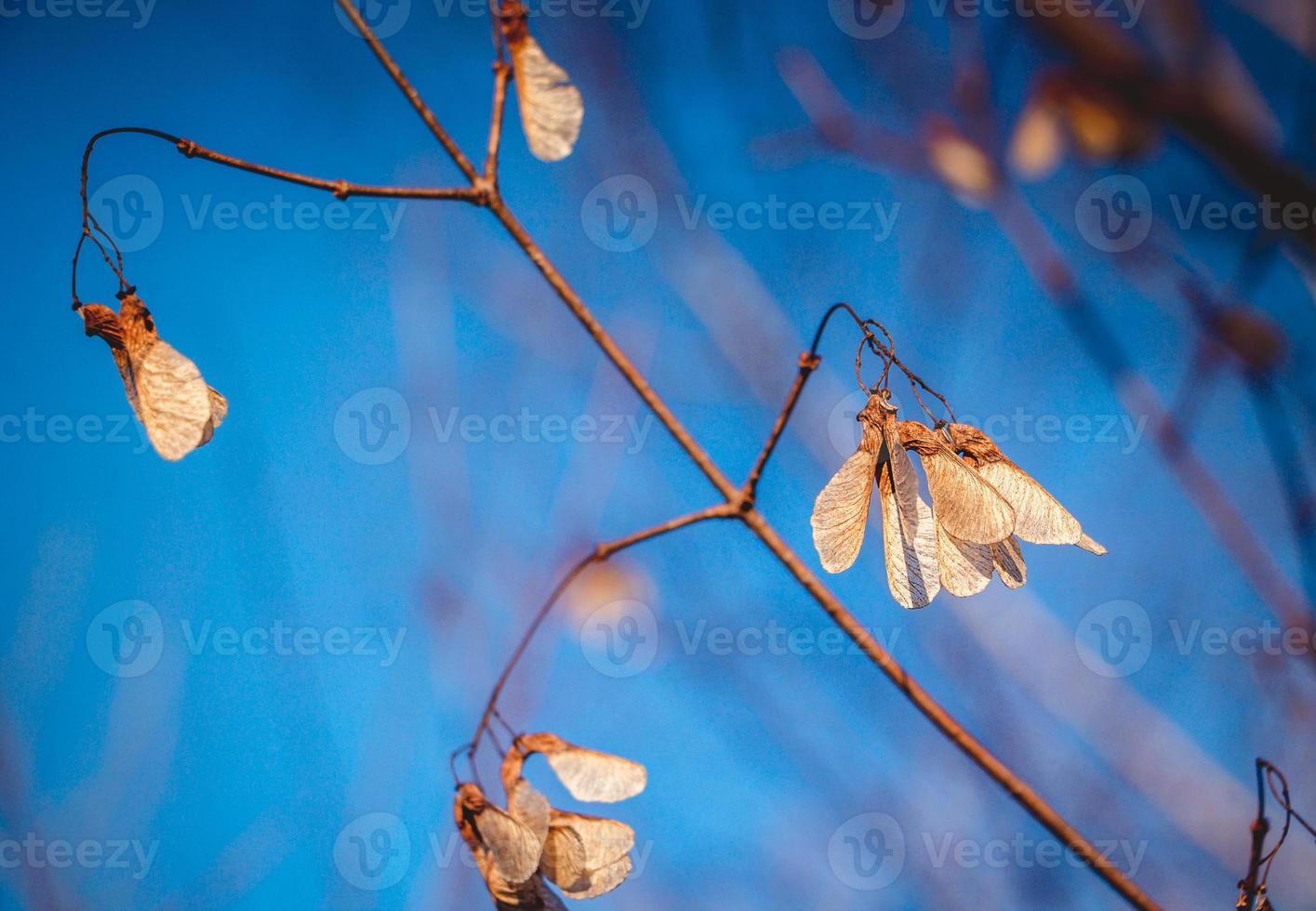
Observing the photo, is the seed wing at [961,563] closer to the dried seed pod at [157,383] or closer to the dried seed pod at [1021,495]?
the dried seed pod at [1021,495]

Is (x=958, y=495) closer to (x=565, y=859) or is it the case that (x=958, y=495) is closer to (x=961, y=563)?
(x=961, y=563)

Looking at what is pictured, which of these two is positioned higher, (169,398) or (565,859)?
(169,398)

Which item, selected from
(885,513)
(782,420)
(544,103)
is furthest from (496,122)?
(885,513)

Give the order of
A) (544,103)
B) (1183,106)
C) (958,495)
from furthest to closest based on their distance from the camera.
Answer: (958,495)
(544,103)
(1183,106)

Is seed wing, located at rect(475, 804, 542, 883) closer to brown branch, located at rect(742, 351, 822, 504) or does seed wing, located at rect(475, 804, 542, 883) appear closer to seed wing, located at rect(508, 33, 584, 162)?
brown branch, located at rect(742, 351, 822, 504)

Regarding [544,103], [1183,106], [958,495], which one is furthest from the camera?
[958,495]

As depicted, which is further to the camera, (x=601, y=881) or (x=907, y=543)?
(x=907, y=543)
